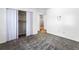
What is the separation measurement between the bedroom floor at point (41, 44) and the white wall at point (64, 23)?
116 millimetres

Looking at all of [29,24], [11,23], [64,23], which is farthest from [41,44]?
[11,23]

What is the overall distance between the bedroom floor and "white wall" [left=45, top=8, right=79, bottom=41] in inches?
4.6

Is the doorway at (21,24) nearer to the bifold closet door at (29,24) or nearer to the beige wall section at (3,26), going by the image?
the bifold closet door at (29,24)

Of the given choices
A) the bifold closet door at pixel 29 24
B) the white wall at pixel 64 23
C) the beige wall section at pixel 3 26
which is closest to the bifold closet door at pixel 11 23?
the beige wall section at pixel 3 26

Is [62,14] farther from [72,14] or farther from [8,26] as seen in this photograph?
[8,26]

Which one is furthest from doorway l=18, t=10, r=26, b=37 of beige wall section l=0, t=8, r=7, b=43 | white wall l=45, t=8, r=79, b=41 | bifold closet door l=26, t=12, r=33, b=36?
white wall l=45, t=8, r=79, b=41

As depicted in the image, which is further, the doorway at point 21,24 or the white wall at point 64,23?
the doorway at point 21,24

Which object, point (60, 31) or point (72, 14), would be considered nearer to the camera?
point (72, 14)

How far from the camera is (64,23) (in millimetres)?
1921

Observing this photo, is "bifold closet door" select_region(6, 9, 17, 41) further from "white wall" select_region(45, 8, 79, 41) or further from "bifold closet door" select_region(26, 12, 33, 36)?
"white wall" select_region(45, 8, 79, 41)

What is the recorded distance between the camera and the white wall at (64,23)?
1816 mm
